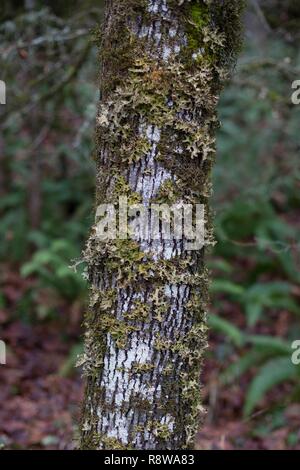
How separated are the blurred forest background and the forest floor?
0.02 meters

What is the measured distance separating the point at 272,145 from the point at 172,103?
28.9 feet

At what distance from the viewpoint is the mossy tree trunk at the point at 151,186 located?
103 inches

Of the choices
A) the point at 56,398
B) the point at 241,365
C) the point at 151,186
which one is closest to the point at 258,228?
the point at 241,365

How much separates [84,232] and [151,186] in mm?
6558

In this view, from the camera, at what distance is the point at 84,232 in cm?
912

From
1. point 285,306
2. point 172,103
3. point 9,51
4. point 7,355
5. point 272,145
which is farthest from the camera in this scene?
point 272,145

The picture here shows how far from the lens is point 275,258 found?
31.3 feet

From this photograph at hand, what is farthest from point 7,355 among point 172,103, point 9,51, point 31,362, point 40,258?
point 172,103

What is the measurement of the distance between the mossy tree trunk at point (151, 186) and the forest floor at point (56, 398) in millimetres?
1720

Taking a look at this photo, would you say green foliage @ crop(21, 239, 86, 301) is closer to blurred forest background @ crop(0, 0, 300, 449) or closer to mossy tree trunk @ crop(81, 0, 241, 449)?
blurred forest background @ crop(0, 0, 300, 449)

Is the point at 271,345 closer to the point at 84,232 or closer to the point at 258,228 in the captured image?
the point at 258,228

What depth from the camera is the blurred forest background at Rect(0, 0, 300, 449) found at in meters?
5.67

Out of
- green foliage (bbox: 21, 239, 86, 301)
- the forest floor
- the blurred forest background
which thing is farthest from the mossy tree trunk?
green foliage (bbox: 21, 239, 86, 301)

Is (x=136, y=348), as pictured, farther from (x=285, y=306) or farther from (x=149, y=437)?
(x=285, y=306)
